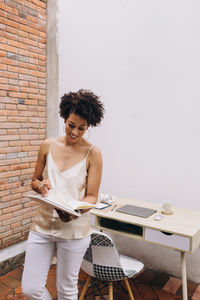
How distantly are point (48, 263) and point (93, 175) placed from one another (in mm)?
619

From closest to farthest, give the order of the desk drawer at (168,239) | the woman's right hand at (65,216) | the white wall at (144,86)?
the woman's right hand at (65,216), the desk drawer at (168,239), the white wall at (144,86)

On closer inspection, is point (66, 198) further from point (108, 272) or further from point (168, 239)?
point (168, 239)

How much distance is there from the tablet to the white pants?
0.90m

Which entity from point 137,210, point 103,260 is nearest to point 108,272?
point 103,260

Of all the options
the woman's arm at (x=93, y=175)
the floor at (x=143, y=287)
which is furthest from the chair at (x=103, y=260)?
the floor at (x=143, y=287)

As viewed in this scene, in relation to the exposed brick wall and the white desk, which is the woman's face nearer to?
the white desk

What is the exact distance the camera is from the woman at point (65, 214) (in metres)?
1.55

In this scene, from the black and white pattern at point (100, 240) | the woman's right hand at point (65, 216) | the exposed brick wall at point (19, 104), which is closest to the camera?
the woman's right hand at point (65, 216)

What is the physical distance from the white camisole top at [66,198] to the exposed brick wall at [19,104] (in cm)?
158

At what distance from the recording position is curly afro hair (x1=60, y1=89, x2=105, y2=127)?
1634mm

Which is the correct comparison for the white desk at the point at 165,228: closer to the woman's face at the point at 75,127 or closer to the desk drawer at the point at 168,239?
the desk drawer at the point at 168,239

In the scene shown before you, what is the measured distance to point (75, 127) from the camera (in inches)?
64.9

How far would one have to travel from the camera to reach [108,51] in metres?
3.12

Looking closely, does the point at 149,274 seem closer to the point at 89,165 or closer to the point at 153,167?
the point at 153,167
